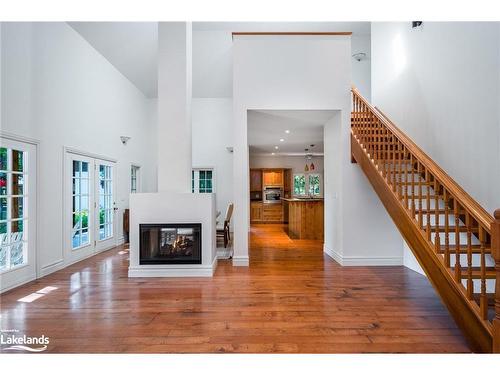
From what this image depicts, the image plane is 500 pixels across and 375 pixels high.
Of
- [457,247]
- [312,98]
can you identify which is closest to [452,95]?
[312,98]

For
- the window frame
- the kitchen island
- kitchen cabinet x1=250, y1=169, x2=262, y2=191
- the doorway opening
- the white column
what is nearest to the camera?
the window frame

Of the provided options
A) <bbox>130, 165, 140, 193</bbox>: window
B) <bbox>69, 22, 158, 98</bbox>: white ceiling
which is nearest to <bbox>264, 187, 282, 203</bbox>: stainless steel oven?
<bbox>130, 165, 140, 193</bbox>: window

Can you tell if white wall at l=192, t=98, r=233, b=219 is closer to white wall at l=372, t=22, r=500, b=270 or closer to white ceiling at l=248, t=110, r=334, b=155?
white ceiling at l=248, t=110, r=334, b=155

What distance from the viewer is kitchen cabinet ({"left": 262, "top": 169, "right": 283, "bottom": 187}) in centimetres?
1084

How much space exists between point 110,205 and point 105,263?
185 centimetres

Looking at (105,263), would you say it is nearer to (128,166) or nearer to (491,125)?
(128,166)

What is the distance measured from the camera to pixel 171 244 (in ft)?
13.5

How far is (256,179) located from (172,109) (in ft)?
22.3

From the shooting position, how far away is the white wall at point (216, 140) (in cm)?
821

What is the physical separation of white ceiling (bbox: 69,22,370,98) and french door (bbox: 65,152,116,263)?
2.26 m

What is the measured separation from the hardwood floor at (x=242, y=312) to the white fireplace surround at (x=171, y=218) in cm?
19

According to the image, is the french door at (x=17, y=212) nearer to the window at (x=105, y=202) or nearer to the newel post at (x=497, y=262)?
the window at (x=105, y=202)

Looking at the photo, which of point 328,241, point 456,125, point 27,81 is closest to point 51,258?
point 27,81

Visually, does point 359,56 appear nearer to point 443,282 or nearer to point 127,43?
point 127,43
